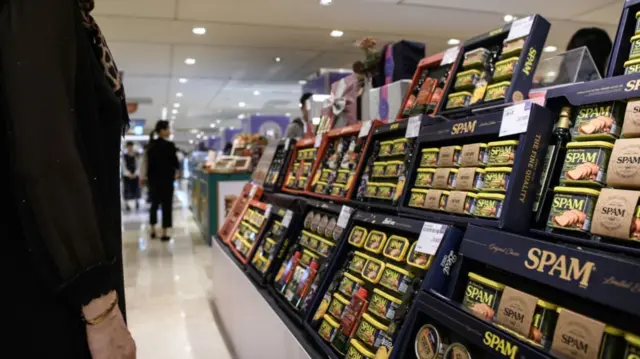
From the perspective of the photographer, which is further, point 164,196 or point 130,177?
point 130,177

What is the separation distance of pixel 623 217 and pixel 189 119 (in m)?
19.2

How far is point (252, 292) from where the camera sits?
255 cm

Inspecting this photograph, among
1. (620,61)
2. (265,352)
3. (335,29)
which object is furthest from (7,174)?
(335,29)

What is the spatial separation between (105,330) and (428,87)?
1632mm

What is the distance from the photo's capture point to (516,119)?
52.6 inches

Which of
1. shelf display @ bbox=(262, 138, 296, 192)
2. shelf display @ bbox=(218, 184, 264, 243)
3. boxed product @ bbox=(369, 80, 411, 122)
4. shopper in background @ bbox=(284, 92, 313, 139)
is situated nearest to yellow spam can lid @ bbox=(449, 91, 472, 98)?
boxed product @ bbox=(369, 80, 411, 122)

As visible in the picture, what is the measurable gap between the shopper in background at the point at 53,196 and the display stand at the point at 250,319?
0.92 m

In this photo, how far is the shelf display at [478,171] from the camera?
129 cm

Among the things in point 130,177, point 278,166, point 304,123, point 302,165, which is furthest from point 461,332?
point 130,177

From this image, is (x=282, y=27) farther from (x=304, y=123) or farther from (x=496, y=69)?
(x=496, y=69)

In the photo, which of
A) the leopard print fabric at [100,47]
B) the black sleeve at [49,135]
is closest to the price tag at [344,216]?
the leopard print fabric at [100,47]

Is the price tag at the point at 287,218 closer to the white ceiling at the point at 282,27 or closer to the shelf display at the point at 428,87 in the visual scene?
the shelf display at the point at 428,87

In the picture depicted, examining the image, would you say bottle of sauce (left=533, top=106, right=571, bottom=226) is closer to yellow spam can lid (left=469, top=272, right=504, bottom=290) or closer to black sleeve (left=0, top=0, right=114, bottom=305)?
yellow spam can lid (left=469, top=272, right=504, bottom=290)

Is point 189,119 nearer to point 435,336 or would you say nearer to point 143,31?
point 143,31
